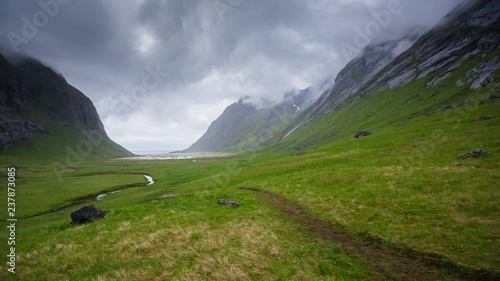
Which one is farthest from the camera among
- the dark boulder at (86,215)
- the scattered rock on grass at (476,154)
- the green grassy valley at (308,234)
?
the scattered rock on grass at (476,154)

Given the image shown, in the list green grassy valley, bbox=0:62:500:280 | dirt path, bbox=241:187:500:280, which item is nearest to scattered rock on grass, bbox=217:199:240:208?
green grassy valley, bbox=0:62:500:280

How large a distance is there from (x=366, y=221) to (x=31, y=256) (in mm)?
25651

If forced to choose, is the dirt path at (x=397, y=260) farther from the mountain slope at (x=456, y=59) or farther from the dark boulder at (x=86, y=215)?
the mountain slope at (x=456, y=59)

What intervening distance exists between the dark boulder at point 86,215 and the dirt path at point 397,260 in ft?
77.2

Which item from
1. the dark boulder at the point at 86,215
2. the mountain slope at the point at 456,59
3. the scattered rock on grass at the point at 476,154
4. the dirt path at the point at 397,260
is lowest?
the scattered rock on grass at the point at 476,154

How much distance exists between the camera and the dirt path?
1215 cm

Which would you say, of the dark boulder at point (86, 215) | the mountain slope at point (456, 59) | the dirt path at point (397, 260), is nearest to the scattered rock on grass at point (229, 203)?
the dirt path at point (397, 260)

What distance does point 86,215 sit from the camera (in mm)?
25906

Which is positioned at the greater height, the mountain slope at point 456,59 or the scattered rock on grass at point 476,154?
the mountain slope at point 456,59

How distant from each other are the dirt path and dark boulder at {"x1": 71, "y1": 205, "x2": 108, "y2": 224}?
2353 cm

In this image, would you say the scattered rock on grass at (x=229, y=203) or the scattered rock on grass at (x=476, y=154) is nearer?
the scattered rock on grass at (x=229, y=203)

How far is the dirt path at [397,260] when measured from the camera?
39.9 ft

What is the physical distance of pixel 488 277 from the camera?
451 inches

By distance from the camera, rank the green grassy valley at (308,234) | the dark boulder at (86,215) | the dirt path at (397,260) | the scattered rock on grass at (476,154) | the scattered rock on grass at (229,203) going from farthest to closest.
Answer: the scattered rock on grass at (476,154) → the scattered rock on grass at (229,203) → the dark boulder at (86,215) → the green grassy valley at (308,234) → the dirt path at (397,260)
